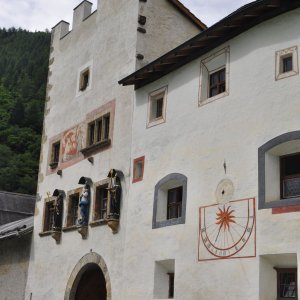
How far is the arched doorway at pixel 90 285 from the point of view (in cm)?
1761

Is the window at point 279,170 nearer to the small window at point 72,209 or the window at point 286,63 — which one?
the window at point 286,63

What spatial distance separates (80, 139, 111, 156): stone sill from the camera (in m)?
17.5

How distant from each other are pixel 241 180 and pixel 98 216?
624 cm

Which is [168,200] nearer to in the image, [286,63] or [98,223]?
[98,223]

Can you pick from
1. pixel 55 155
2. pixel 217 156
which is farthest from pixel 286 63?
pixel 55 155

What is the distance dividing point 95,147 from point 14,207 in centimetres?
1287

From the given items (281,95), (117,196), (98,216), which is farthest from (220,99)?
(98,216)

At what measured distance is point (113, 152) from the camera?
1711cm

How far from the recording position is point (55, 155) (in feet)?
68.7

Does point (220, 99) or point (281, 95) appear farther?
point (220, 99)

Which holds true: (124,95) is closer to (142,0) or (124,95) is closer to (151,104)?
(151,104)

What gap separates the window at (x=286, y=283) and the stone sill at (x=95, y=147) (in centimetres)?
756

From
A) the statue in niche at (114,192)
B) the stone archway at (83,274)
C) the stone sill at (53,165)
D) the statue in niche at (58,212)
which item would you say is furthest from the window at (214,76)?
the stone sill at (53,165)

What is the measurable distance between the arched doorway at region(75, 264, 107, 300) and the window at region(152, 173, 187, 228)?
13.1 ft
